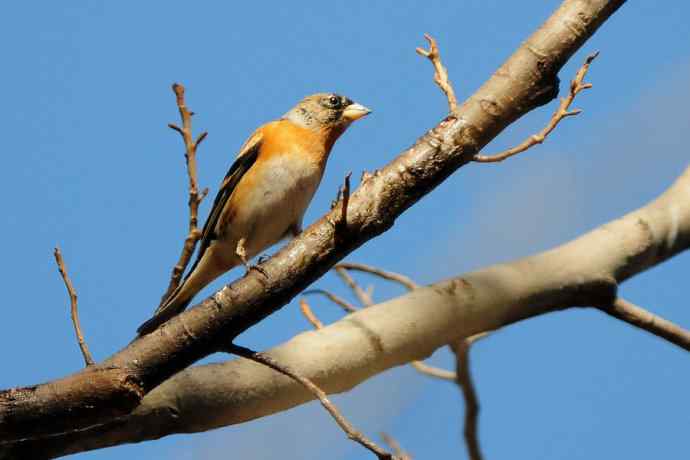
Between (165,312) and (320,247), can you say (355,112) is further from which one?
(320,247)

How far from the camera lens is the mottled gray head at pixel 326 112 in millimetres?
5684

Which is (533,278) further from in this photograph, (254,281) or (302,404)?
(254,281)

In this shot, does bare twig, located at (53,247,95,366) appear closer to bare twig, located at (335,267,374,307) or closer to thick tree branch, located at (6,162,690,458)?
thick tree branch, located at (6,162,690,458)

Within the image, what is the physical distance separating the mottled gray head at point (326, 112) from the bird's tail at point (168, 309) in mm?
1336

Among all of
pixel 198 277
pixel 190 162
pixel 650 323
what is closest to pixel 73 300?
pixel 190 162

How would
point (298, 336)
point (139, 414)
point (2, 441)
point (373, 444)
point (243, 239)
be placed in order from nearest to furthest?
point (373, 444) → point (2, 441) → point (139, 414) → point (298, 336) → point (243, 239)

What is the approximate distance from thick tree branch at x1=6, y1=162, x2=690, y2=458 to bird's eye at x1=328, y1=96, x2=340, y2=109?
6.61ft

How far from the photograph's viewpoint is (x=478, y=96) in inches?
121

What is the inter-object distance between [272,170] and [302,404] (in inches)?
70.2

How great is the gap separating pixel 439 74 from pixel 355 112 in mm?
2385

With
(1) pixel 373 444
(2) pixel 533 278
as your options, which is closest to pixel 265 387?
(1) pixel 373 444

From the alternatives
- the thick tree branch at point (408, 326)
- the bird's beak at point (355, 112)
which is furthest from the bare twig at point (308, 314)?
the bird's beak at point (355, 112)

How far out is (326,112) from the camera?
229 inches

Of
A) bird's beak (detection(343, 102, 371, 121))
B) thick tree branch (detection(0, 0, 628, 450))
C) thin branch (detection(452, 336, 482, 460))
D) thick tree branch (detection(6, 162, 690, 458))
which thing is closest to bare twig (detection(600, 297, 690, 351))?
thick tree branch (detection(6, 162, 690, 458))
